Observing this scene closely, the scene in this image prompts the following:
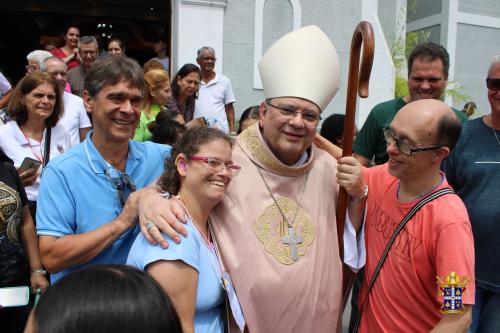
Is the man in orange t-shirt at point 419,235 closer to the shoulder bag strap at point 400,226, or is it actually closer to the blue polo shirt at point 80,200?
the shoulder bag strap at point 400,226

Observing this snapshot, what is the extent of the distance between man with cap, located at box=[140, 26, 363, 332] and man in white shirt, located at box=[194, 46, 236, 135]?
12.0 feet

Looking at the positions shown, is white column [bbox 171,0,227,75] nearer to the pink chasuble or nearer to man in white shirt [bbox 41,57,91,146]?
man in white shirt [bbox 41,57,91,146]

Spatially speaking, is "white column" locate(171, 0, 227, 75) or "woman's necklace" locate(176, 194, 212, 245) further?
"white column" locate(171, 0, 227, 75)

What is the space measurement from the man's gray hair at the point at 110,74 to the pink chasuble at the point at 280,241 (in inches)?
21.4

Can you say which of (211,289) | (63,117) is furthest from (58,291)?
(63,117)

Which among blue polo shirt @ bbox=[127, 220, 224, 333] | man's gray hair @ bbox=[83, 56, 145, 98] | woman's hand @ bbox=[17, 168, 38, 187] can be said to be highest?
man's gray hair @ bbox=[83, 56, 145, 98]

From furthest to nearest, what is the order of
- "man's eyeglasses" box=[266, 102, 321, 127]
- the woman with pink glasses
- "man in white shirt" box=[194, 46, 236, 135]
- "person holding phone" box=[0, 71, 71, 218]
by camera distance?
"man in white shirt" box=[194, 46, 236, 135] < "person holding phone" box=[0, 71, 71, 218] < "man's eyeglasses" box=[266, 102, 321, 127] < the woman with pink glasses

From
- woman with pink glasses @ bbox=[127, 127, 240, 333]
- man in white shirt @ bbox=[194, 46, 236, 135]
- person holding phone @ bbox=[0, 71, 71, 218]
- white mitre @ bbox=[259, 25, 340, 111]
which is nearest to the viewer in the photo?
woman with pink glasses @ bbox=[127, 127, 240, 333]

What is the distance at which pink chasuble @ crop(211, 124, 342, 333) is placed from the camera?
2.00 meters

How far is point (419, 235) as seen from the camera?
75.2 inches

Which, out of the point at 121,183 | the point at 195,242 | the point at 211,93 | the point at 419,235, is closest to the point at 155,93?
the point at 211,93

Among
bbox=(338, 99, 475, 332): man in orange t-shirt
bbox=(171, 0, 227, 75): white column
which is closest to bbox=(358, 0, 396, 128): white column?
bbox=(171, 0, 227, 75): white column

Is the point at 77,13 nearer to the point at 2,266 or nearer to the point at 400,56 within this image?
the point at 400,56

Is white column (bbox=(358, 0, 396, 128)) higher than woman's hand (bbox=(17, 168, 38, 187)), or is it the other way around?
white column (bbox=(358, 0, 396, 128))
